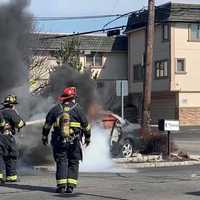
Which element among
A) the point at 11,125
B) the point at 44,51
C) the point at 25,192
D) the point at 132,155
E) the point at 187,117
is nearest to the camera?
the point at 25,192

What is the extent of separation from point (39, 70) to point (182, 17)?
1282 cm

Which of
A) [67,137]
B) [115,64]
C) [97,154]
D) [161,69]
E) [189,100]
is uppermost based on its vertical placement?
[115,64]

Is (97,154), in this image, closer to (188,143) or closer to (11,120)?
(11,120)

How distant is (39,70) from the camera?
1517 inches

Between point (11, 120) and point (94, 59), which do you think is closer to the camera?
point (11, 120)

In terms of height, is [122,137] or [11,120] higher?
[11,120]

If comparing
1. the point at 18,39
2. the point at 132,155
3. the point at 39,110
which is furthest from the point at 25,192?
the point at 132,155

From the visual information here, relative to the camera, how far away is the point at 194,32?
46.8m

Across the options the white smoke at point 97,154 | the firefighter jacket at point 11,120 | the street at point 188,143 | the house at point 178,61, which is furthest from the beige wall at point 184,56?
the firefighter jacket at point 11,120

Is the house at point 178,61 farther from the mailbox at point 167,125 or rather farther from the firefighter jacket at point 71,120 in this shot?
the firefighter jacket at point 71,120

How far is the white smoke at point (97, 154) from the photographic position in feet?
50.5

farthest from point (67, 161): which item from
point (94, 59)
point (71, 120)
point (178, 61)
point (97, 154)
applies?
point (94, 59)

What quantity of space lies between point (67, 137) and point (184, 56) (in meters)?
36.7

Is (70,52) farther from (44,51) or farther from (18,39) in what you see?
(18,39)
